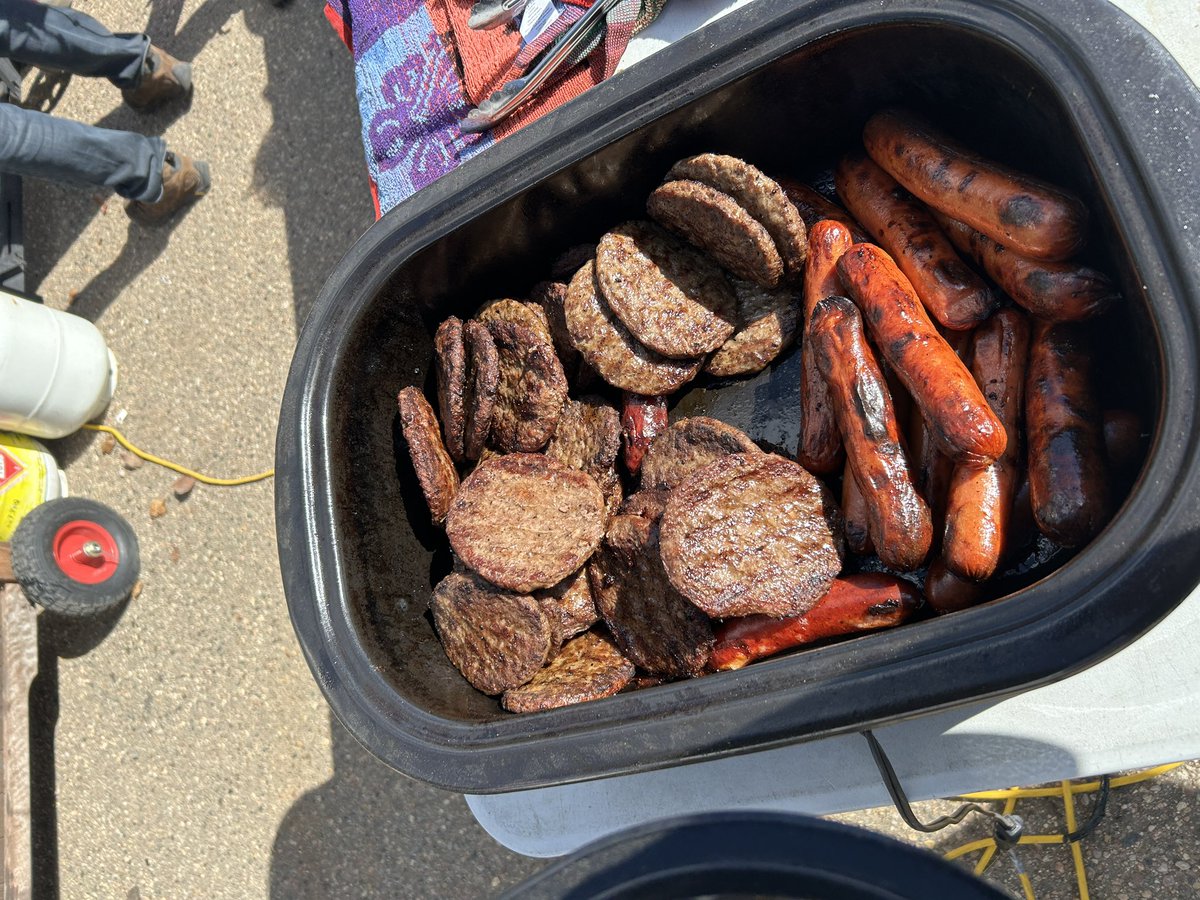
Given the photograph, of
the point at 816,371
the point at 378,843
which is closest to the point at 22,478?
the point at 378,843

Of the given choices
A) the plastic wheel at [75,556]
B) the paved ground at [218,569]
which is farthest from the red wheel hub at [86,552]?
the paved ground at [218,569]

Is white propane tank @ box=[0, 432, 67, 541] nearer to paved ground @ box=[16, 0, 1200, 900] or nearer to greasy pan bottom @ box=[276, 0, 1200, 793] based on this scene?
paved ground @ box=[16, 0, 1200, 900]

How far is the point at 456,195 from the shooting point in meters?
1.87

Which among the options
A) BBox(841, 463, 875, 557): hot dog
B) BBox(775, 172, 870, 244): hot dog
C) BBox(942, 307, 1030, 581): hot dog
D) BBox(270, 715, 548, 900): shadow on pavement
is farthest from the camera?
BBox(270, 715, 548, 900): shadow on pavement

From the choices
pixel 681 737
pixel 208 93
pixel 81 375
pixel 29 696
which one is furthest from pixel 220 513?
pixel 681 737

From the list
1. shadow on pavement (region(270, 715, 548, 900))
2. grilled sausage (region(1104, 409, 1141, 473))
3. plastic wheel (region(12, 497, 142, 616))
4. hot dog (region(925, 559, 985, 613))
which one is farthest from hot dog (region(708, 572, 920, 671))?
plastic wheel (region(12, 497, 142, 616))

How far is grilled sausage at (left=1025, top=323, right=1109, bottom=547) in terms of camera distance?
1426 millimetres

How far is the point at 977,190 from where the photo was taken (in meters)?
1.62

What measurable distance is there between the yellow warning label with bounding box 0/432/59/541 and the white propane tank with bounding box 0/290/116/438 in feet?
0.26

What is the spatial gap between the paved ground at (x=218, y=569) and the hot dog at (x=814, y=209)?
2.53 meters

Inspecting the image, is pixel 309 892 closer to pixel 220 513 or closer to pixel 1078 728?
pixel 220 513

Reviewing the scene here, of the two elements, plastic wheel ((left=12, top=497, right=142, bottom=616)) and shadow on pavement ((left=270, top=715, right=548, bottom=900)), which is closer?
shadow on pavement ((left=270, top=715, right=548, bottom=900))

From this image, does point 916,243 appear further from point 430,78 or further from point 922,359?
point 430,78

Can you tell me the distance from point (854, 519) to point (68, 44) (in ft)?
14.3
